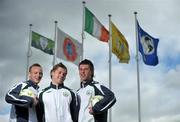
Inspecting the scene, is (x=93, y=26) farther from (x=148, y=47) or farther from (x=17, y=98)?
(x=17, y=98)

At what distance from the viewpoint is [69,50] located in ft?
68.6

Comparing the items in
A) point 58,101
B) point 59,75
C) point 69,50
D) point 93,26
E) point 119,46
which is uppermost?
point 93,26

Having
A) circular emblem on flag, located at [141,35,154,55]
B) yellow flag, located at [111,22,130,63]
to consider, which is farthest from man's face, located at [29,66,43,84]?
circular emblem on flag, located at [141,35,154,55]

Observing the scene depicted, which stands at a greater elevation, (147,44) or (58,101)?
(147,44)

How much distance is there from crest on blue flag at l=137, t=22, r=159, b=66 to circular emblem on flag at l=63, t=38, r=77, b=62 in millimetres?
3868

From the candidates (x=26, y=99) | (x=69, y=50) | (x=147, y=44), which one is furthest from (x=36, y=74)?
(x=147, y=44)

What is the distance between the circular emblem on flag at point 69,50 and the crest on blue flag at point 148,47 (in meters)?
3.87

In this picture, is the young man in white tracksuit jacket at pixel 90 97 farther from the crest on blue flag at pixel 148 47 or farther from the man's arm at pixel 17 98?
the crest on blue flag at pixel 148 47

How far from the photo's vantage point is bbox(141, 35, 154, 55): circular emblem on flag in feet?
74.8

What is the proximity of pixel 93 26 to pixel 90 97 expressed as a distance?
14517mm

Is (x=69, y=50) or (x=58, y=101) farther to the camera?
(x=69, y=50)

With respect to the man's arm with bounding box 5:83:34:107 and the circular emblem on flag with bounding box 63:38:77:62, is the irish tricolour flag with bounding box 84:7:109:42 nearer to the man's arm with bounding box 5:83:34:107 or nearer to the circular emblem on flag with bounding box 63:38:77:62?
the circular emblem on flag with bounding box 63:38:77:62

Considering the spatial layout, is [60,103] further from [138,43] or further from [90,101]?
[138,43]

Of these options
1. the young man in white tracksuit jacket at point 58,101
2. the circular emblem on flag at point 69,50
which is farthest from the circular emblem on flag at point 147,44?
the young man in white tracksuit jacket at point 58,101
